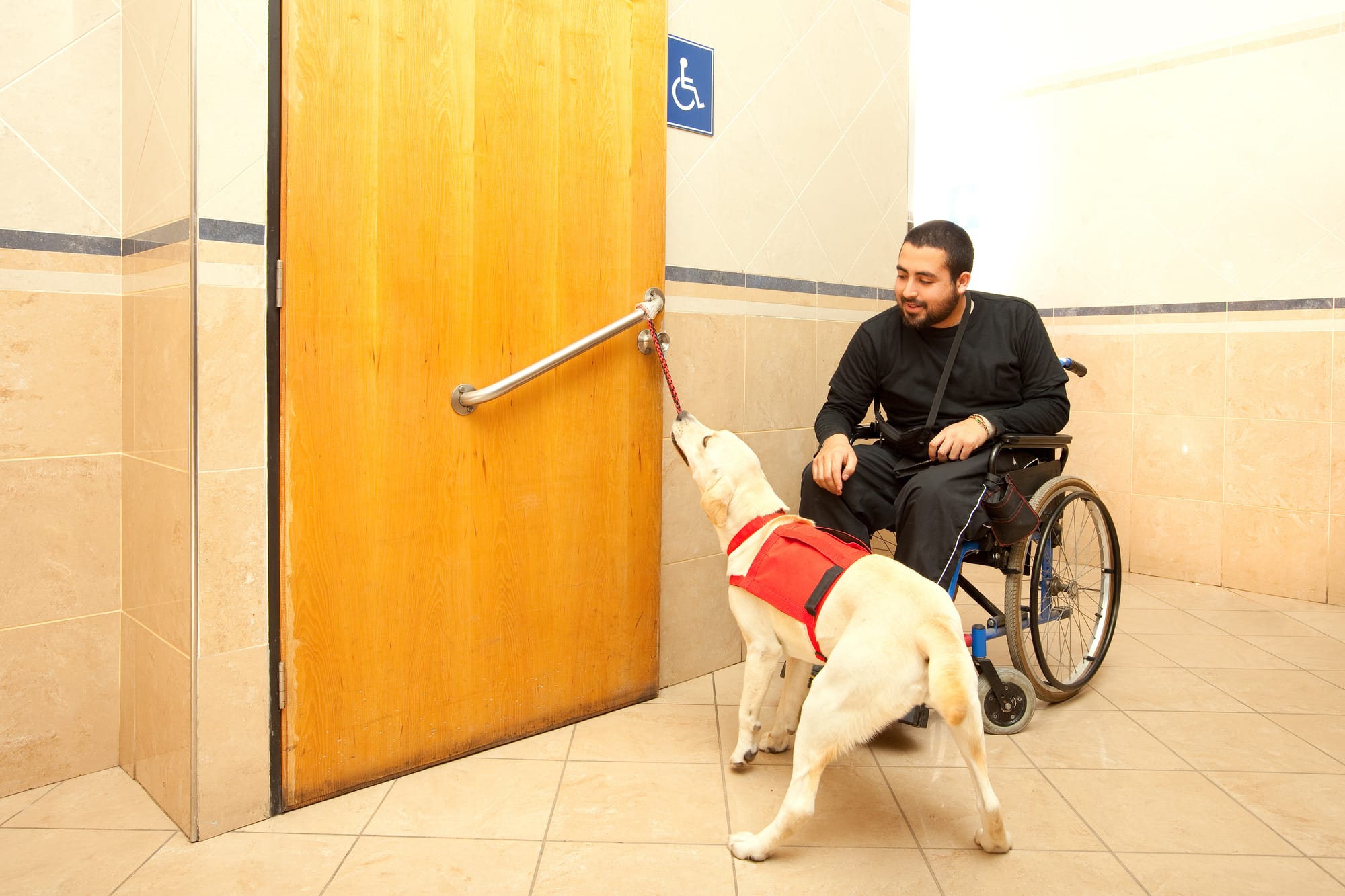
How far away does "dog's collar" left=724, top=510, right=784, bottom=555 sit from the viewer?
6.36 feet

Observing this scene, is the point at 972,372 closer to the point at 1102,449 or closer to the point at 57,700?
the point at 1102,449

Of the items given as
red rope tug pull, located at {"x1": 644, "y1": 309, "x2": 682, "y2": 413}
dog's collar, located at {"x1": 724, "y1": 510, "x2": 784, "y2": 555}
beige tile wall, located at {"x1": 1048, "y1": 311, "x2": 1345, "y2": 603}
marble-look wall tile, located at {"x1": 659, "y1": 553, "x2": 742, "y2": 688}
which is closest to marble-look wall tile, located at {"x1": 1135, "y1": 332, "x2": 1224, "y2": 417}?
beige tile wall, located at {"x1": 1048, "y1": 311, "x2": 1345, "y2": 603}

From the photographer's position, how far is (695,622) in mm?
2658

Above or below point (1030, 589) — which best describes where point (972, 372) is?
above

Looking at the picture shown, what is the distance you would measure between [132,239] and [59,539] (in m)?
0.69

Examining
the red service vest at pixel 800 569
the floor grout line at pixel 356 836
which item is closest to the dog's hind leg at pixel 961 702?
the red service vest at pixel 800 569

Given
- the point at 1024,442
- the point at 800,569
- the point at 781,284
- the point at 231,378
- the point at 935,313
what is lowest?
the point at 800,569

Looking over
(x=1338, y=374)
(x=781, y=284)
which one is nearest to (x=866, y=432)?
(x=781, y=284)

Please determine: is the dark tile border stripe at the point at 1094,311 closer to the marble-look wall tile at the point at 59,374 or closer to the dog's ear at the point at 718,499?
the dog's ear at the point at 718,499

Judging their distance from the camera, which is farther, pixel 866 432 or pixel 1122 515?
pixel 1122 515

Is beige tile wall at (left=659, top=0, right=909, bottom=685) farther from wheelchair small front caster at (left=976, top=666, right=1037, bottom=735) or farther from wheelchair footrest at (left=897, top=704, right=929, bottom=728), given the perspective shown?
wheelchair small front caster at (left=976, top=666, right=1037, bottom=735)

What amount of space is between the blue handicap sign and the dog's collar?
122 centimetres

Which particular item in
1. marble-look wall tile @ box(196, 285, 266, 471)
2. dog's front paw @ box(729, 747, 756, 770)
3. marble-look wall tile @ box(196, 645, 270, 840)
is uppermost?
marble-look wall tile @ box(196, 285, 266, 471)

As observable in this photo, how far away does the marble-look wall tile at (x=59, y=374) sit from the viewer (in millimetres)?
1806
